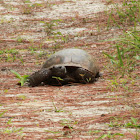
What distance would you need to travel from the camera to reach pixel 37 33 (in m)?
8.71

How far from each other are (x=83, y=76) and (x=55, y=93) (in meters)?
0.73

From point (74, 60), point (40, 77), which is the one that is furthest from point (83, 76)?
point (40, 77)

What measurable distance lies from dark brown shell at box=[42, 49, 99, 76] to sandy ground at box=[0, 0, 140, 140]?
28 cm

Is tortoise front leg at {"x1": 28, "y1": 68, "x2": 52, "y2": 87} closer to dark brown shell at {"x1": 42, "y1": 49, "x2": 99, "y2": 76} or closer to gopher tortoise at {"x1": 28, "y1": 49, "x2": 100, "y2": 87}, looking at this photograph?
gopher tortoise at {"x1": 28, "y1": 49, "x2": 100, "y2": 87}

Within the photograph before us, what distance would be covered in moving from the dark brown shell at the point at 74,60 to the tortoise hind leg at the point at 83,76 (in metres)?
0.08

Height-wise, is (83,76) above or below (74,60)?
below

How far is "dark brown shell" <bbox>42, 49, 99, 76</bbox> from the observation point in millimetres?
4781

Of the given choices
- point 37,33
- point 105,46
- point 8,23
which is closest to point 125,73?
point 105,46

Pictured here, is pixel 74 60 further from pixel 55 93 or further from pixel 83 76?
pixel 55 93

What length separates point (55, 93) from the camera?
13.8ft

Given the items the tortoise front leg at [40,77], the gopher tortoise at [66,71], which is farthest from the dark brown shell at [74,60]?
the tortoise front leg at [40,77]

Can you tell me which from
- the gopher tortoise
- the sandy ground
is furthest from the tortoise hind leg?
the sandy ground

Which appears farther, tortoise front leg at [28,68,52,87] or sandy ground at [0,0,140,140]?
tortoise front leg at [28,68,52,87]

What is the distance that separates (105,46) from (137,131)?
15.3 ft
